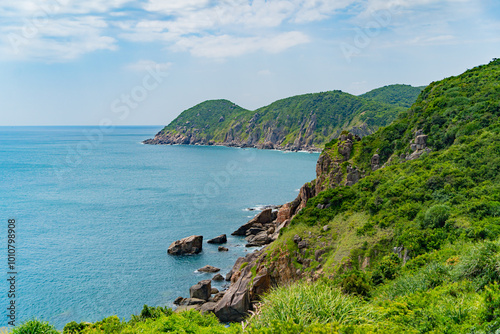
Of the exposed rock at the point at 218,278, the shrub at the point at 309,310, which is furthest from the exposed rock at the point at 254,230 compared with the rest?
the shrub at the point at 309,310

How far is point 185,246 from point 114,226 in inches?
918

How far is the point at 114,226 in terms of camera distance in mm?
78062

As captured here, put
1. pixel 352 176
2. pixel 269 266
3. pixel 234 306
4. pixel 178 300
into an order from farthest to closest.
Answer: pixel 352 176
pixel 178 300
pixel 269 266
pixel 234 306

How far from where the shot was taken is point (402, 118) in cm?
7006

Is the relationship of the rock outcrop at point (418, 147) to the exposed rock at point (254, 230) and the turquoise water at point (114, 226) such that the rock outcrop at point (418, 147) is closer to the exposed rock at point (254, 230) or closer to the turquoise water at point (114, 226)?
the exposed rock at point (254, 230)

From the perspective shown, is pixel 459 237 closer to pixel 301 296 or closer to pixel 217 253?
pixel 301 296

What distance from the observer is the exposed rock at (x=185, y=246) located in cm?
6444

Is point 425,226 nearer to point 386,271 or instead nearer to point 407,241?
point 407,241

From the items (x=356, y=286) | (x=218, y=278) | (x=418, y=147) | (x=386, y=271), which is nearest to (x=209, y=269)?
(x=218, y=278)

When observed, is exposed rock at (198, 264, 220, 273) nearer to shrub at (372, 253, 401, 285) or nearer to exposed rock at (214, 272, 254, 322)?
exposed rock at (214, 272, 254, 322)

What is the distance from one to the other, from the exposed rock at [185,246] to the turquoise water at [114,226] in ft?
5.67

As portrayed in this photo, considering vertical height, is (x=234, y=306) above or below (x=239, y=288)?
below

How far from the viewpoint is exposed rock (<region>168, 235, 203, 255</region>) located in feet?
211

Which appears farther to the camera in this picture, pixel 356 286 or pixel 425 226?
pixel 425 226
